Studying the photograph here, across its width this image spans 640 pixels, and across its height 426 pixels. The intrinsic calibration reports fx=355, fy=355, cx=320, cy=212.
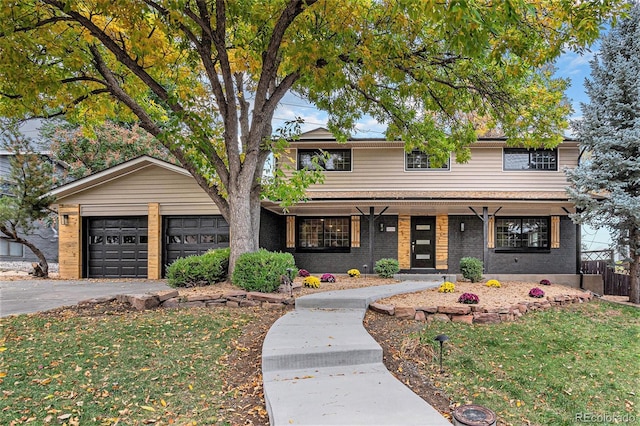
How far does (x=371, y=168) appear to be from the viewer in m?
13.3

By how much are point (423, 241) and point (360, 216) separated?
2.56 meters

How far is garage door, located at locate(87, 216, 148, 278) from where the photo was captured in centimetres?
1252

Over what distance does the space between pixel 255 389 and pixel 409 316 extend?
3.62 meters

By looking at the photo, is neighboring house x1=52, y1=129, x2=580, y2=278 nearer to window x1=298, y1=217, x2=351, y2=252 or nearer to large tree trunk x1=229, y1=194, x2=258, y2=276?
window x1=298, y1=217, x2=351, y2=252

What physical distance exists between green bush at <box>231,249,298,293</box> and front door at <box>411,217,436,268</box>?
7600 mm

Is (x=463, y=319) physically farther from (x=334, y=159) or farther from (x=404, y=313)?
(x=334, y=159)

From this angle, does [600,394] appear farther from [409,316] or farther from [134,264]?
[134,264]

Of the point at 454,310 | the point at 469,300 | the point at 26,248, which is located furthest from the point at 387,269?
the point at 26,248

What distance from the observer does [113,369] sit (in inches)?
145

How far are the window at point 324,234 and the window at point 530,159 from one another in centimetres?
636

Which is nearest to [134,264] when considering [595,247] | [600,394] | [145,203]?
[145,203]

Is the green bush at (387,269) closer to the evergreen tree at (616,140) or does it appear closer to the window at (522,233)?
the window at (522,233)

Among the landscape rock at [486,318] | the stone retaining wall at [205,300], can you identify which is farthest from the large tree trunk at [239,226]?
the landscape rock at [486,318]

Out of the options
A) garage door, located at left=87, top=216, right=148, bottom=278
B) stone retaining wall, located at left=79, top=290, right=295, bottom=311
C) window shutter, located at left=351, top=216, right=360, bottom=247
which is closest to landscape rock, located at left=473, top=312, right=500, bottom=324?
stone retaining wall, located at left=79, top=290, right=295, bottom=311
